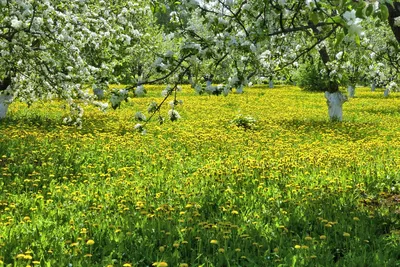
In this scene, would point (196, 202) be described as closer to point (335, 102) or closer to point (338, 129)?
point (338, 129)

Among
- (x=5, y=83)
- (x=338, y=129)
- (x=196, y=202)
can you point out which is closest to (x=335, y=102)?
(x=338, y=129)

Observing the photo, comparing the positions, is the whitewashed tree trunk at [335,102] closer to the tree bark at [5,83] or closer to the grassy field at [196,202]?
the grassy field at [196,202]

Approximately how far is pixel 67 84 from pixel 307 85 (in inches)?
1462

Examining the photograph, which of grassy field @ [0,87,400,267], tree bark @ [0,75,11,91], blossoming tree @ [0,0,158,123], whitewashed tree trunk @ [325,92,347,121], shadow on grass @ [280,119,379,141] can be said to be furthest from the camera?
whitewashed tree trunk @ [325,92,347,121]

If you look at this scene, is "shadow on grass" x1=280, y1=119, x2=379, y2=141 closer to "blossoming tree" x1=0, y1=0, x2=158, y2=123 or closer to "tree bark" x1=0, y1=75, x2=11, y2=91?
"blossoming tree" x1=0, y1=0, x2=158, y2=123

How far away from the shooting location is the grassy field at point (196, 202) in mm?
4961

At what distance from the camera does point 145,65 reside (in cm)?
3784

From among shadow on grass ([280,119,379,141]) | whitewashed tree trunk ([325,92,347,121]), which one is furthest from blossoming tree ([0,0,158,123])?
whitewashed tree trunk ([325,92,347,121])

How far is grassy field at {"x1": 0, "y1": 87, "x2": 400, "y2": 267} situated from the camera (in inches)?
195

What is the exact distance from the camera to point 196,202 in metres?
6.63

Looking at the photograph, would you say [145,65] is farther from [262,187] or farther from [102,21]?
[262,187]

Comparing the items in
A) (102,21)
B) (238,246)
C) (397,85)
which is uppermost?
(102,21)

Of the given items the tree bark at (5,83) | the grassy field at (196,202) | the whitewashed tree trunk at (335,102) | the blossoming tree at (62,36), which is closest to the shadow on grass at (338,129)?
the whitewashed tree trunk at (335,102)

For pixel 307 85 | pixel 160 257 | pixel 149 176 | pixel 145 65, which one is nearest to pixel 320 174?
pixel 149 176
